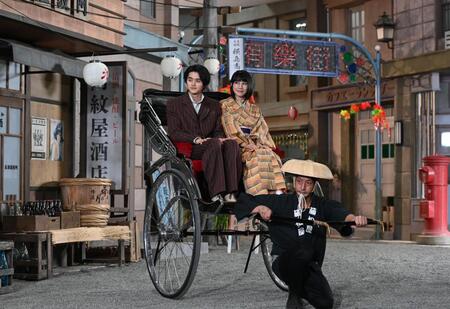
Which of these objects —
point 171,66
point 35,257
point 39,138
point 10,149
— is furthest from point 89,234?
point 171,66

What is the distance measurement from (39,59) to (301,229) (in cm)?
571

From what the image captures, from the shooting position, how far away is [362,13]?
25359 mm

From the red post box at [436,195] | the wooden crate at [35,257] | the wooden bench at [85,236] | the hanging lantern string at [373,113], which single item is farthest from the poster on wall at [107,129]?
the hanging lantern string at [373,113]

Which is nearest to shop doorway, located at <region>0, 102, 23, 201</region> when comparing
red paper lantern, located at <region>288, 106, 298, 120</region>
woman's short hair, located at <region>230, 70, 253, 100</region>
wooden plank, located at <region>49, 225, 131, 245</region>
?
wooden plank, located at <region>49, 225, 131, 245</region>

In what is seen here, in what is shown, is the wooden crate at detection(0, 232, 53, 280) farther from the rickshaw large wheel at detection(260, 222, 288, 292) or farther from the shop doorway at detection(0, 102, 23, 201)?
the rickshaw large wheel at detection(260, 222, 288, 292)

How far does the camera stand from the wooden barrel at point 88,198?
11.4 metres

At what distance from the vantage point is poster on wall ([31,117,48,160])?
12.4 m

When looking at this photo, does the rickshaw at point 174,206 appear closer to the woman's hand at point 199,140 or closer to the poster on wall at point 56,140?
the woman's hand at point 199,140

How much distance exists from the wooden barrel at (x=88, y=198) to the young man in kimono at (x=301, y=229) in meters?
4.90

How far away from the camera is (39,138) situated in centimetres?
1249

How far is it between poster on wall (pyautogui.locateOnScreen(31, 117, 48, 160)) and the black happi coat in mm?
6164

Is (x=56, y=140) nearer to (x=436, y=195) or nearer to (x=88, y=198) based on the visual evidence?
(x=88, y=198)

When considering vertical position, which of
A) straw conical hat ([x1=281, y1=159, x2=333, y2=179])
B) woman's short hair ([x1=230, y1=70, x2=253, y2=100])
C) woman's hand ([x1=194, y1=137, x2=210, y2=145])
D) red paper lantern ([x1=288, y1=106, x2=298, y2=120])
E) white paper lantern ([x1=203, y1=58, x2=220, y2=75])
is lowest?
straw conical hat ([x1=281, y1=159, x2=333, y2=179])

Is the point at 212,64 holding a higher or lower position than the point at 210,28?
lower
